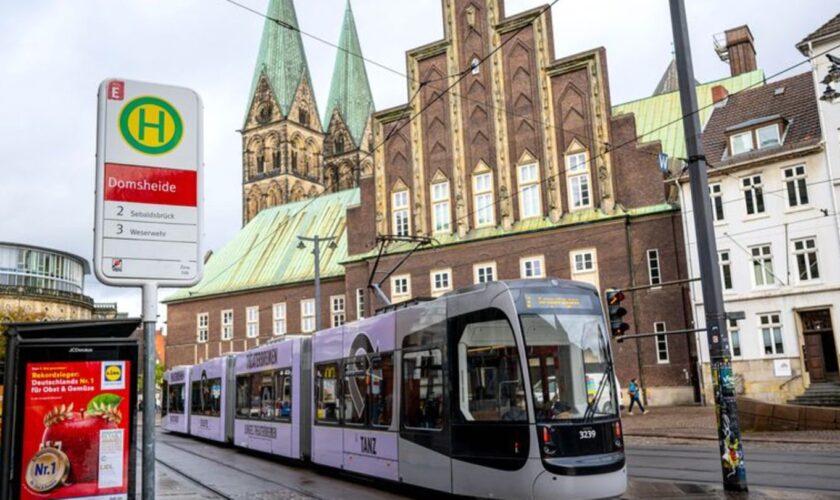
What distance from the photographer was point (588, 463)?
10.7 m

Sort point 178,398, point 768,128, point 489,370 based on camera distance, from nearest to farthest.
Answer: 1. point 489,370
2. point 768,128
3. point 178,398

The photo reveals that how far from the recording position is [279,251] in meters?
56.0

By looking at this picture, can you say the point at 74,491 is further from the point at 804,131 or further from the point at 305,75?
the point at 305,75

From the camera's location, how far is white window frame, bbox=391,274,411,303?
41.7m

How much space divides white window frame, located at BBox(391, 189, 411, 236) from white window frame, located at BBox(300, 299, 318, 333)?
11.7 m

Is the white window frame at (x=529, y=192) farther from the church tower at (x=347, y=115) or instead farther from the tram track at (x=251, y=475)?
the church tower at (x=347, y=115)

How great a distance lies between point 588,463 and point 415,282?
30896mm

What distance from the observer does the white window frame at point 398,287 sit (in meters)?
41.7

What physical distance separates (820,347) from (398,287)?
2123 centimetres

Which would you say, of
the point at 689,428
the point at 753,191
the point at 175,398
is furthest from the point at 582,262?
the point at 175,398

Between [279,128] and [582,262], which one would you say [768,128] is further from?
[279,128]

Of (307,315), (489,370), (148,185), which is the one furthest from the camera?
(307,315)

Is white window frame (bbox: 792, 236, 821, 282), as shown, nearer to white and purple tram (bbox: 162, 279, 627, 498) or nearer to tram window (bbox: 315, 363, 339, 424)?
tram window (bbox: 315, 363, 339, 424)

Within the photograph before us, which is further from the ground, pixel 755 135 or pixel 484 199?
pixel 755 135
